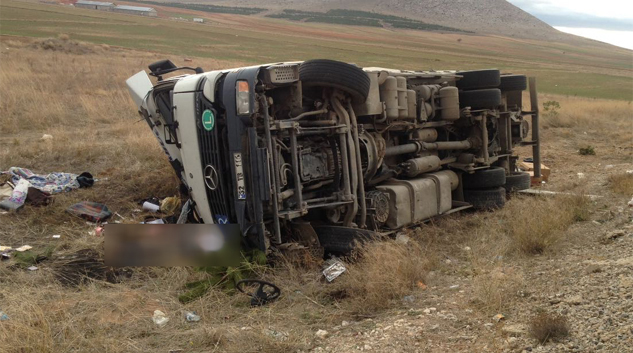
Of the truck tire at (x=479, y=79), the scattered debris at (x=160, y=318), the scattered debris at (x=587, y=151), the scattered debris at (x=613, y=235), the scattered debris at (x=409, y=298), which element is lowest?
the scattered debris at (x=587, y=151)

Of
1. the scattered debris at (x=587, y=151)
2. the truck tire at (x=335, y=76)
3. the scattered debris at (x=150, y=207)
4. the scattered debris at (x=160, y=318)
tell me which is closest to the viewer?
the scattered debris at (x=160, y=318)

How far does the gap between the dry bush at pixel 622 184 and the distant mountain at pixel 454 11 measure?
363 ft

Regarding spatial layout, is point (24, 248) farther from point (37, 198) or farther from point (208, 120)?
point (208, 120)

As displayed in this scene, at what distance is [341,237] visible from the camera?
6.52 meters

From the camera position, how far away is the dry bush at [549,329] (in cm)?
392

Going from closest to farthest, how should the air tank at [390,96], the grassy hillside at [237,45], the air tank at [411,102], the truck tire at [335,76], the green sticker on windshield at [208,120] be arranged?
the green sticker on windshield at [208,120]
the truck tire at [335,76]
the air tank at [390,96]
the air tank at [411,102]
the grassy hillside at [237,45]

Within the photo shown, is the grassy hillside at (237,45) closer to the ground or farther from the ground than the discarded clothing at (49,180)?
farther from the ground

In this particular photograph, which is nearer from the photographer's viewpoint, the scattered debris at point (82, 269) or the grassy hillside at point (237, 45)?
the scattered debris at point (82, 269)

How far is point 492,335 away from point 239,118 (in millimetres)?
3062

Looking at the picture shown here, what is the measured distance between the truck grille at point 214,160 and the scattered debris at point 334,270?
45.6 inches

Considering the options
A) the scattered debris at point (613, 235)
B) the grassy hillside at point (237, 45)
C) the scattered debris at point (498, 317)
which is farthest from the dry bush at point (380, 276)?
the grassy hillside at point (237, 45)

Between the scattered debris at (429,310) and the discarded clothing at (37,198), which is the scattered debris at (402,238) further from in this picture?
the discarded clothing at (37,198)

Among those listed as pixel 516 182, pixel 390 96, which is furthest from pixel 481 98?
pixel 390 96

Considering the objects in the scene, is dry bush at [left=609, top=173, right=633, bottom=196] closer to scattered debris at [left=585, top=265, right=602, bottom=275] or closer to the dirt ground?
the dirt ground
